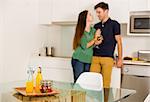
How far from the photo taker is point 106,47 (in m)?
3.93

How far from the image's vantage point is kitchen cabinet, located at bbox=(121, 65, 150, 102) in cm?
389

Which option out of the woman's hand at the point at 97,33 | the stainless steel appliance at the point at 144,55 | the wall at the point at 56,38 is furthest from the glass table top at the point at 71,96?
the wall at the point at 56,38

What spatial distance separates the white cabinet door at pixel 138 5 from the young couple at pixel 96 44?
1.48 ft

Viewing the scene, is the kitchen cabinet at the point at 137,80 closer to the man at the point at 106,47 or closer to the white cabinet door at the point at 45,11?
the man at the point at 106,47

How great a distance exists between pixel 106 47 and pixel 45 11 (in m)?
1.53

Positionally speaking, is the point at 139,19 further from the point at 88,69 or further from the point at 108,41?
the point at 88,69

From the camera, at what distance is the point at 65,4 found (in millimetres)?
4766

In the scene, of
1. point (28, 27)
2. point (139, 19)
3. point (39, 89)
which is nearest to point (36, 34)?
point (28, 27)

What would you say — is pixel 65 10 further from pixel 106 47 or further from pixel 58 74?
pixel 106 47

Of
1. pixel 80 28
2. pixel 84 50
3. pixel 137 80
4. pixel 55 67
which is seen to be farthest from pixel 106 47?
pixel 55 67

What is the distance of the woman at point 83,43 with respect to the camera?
374cm

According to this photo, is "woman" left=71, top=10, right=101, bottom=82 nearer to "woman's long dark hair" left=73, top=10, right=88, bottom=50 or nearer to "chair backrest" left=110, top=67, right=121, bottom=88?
"woman's long dark hair" left=73, top=10, right=88, bottom=50

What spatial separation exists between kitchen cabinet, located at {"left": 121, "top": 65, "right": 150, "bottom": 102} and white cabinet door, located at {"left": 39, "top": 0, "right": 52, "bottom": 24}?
1.68 m

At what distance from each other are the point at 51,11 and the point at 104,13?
1.25 metres
